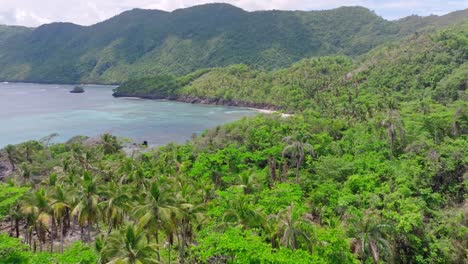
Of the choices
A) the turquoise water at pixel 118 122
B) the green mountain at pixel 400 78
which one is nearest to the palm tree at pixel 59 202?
the turquoise water at pixel 118 122

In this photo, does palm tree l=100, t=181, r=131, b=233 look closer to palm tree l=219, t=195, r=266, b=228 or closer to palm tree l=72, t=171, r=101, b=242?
palm tree l=72, t=171, r=101, b=242

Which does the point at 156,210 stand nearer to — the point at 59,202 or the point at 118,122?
the point at 59,202

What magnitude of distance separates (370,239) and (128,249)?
2269 cm

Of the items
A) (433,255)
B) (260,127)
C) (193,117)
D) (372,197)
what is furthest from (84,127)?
(433,255)

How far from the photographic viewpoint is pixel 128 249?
2683 centimetres

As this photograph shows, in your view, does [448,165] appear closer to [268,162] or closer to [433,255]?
[433,255]

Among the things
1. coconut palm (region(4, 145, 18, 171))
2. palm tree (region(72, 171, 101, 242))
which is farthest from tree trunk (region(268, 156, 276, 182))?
coconut palm (region(4, 145, 18, 171))

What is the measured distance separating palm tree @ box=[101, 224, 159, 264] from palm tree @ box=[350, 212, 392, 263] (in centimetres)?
2045

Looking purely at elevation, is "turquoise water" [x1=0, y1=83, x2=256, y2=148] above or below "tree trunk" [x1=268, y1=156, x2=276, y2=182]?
below

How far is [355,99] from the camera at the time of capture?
134 meters

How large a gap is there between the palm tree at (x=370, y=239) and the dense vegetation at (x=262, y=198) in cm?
11

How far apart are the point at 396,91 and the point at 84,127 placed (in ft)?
393

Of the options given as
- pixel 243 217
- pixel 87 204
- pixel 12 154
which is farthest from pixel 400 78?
pixel 87 204

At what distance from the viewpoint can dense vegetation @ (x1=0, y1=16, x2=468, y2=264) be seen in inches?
1309
